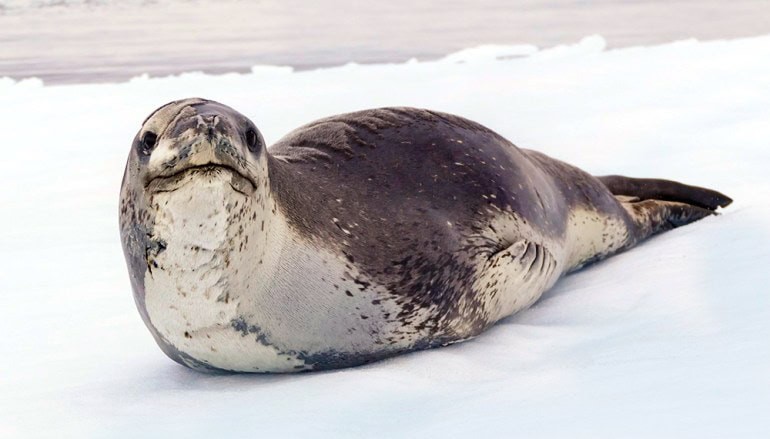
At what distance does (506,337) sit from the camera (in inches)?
94.8

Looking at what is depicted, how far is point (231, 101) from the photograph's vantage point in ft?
20.3

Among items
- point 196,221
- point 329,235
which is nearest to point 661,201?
point 329,235

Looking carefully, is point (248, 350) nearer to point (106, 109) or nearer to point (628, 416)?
point (628, 416)

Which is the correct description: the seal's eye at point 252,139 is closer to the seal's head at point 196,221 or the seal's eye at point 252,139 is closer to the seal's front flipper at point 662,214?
the seal's head at point 196,221

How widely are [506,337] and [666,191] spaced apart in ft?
4.64

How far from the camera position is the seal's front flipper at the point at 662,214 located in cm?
335

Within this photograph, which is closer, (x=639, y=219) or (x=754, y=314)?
(x=754, y=314)

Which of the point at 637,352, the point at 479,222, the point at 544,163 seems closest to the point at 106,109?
the point at 544,163

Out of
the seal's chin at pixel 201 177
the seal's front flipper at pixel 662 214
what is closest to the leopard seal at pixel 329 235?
the seal's chin at pixel 201 177

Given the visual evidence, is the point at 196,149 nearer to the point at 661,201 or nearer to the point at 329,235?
the point at 329,235

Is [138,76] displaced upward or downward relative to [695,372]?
upward

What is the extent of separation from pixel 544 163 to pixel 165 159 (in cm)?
152

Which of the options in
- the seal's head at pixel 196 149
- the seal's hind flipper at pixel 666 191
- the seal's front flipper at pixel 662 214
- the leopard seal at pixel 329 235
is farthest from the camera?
the seal's hind flipper at pixel 666 191

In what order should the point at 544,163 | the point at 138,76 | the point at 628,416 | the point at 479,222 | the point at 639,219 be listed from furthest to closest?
the point at 138,76 → the point at 639,219 → the point at 544,163 → the point at 479,222 → the point at 628,416
